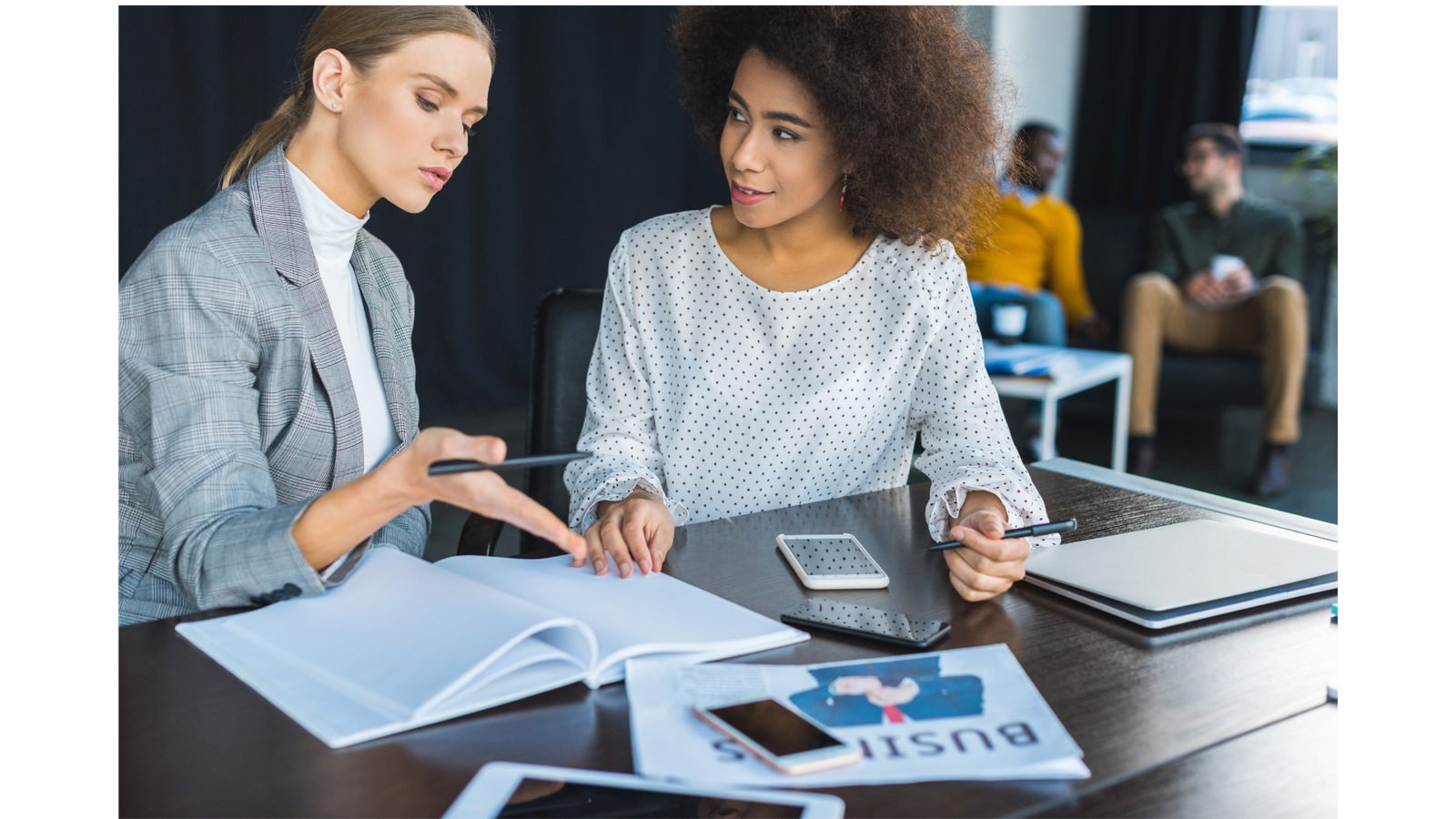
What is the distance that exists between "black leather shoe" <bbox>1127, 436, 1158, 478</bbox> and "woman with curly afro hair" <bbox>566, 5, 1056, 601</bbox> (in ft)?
9.59

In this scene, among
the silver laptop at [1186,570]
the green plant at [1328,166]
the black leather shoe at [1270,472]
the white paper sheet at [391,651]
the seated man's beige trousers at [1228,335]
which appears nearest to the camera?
the white paper sheet at [391,651]

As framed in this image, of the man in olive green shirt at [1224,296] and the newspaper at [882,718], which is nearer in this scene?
the newspaper at [882,718]

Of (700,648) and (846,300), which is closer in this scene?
(700,648)

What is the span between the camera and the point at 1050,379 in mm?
3201

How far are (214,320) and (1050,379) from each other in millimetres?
2566

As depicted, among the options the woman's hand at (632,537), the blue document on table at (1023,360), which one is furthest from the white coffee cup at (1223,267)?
the woman's hand at (632,537)

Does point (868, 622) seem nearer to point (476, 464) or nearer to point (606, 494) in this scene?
A: point (476, 464)

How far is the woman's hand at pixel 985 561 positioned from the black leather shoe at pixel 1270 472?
3.32 m

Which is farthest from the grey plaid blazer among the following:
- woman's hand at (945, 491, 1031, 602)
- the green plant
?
the green plant

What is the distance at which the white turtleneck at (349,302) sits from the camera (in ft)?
4.20

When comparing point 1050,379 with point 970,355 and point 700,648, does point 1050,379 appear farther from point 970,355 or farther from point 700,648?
point 700,648

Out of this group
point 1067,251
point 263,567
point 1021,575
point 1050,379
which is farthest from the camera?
point 1067,251

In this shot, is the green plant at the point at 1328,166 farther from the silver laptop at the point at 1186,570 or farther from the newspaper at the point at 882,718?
the newspaper at the point at 882,718

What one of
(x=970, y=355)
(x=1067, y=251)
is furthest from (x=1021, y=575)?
(x=1067, y=251)
